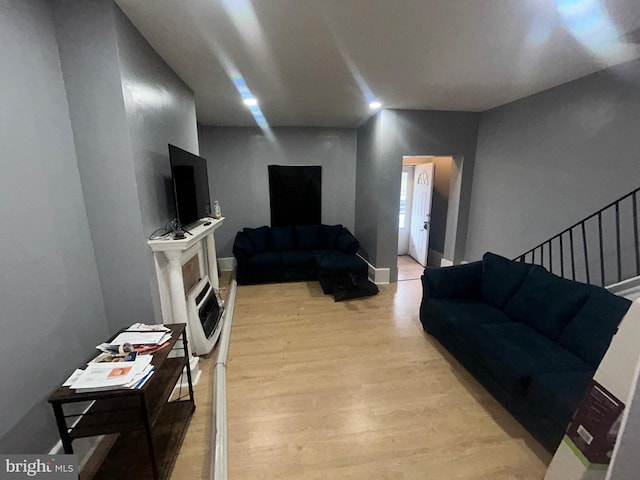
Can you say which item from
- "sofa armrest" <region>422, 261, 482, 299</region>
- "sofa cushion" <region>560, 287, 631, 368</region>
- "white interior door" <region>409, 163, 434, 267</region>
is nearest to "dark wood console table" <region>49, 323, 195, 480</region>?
"sofa armrest" <region>422, 261, 482, 299</region>

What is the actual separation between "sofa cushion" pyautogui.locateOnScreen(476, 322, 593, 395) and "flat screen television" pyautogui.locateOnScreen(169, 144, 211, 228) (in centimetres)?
261

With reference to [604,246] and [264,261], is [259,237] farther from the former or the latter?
[604,246]

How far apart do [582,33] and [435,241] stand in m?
3.89

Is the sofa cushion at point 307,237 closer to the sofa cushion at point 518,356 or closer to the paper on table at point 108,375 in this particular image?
the sofa cushion at point 518,356

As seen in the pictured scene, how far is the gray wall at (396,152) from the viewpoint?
3.89m

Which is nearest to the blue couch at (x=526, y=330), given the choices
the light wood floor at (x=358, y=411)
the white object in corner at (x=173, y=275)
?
the light wood floor at (x=358, y=411)

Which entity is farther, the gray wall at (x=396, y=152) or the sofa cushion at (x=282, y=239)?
the sofa cushion at (x=282, y=239)

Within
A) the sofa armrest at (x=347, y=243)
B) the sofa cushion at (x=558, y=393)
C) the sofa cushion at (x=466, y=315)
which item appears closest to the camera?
the sofa cushion at (x=558, y=393)

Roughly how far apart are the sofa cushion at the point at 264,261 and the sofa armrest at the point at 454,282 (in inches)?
93.6

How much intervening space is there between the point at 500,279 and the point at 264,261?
10.4 ft

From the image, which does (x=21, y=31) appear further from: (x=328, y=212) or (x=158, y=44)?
(x=328, y=212)

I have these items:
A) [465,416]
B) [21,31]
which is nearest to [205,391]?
[465,416]

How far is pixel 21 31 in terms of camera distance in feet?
4.24

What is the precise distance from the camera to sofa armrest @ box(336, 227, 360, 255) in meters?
4.57
